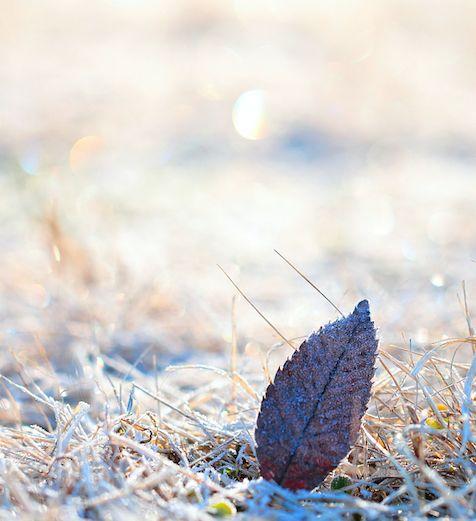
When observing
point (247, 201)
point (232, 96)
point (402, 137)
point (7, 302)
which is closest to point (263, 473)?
point (7, 302)

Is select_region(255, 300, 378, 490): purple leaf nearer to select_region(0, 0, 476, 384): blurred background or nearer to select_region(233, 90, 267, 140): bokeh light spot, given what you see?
select_region(0, 0, 476, 384): blurred background


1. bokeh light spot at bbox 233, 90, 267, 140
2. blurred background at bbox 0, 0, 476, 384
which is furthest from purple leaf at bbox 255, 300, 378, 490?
bokeh light spot at bbox 233, 90, 267, 140

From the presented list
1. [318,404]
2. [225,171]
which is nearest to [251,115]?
[225,171]

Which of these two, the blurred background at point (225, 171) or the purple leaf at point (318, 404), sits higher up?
the purple leaf at point (318, 404)

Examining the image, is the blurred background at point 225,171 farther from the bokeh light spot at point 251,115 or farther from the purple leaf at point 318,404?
the purple leaf at point 318,404

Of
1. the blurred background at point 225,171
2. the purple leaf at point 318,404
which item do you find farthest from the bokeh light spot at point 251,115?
the purple leaf at point 318,404

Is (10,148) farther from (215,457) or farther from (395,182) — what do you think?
(215,457)
